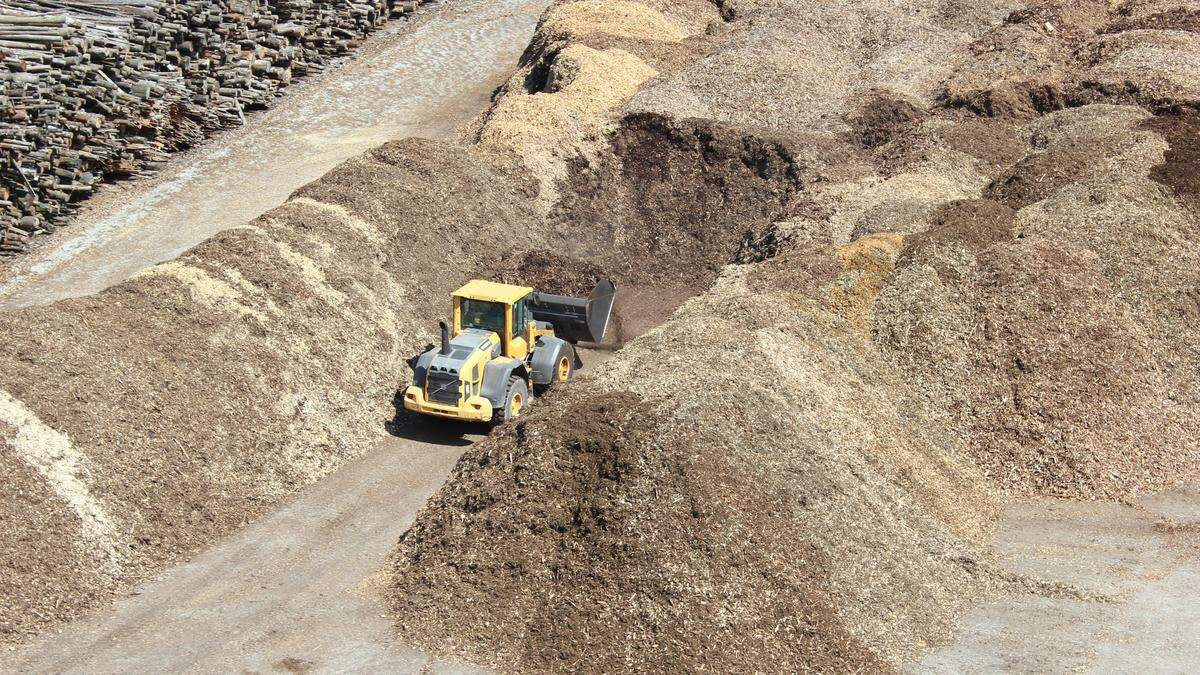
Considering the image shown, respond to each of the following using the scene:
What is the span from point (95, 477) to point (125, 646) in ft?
9.65

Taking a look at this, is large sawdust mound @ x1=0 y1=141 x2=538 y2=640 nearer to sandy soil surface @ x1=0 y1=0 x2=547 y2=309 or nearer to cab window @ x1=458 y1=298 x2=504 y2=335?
cab window @ x1=458 y1=298 x2=504 y2=335

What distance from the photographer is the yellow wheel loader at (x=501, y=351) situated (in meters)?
17.8

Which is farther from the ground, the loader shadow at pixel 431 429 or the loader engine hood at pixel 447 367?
the loader engine hood at pixel 447 367

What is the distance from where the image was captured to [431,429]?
62.4 feet

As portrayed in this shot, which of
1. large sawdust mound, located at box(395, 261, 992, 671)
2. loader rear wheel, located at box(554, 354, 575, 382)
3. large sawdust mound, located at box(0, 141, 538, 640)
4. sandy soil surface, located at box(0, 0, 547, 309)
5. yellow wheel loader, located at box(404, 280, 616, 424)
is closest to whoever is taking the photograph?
large sawdust mound, located at box(395, 261, 992, 671)

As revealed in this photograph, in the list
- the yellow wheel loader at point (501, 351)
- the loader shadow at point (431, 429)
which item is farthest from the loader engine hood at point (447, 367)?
the loader shadow at point (431, 429)

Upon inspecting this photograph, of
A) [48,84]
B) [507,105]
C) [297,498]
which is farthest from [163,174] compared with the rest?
[297,498]

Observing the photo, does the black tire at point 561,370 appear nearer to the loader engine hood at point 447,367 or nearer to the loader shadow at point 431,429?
the loader shadow at point 431,429

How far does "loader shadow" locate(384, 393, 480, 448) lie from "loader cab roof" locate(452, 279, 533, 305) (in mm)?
2174

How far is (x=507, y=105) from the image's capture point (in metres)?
29.6

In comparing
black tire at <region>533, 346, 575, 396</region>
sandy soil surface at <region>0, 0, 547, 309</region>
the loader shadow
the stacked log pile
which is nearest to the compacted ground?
the loader shadow

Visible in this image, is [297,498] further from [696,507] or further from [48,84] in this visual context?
[48,84]

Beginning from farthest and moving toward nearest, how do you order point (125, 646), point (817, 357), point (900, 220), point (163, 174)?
1. point (163, 174)
2. point (900, 220)
3. point (817, 357)
4. point (125, 646)

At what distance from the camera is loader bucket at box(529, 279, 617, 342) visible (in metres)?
20.3
